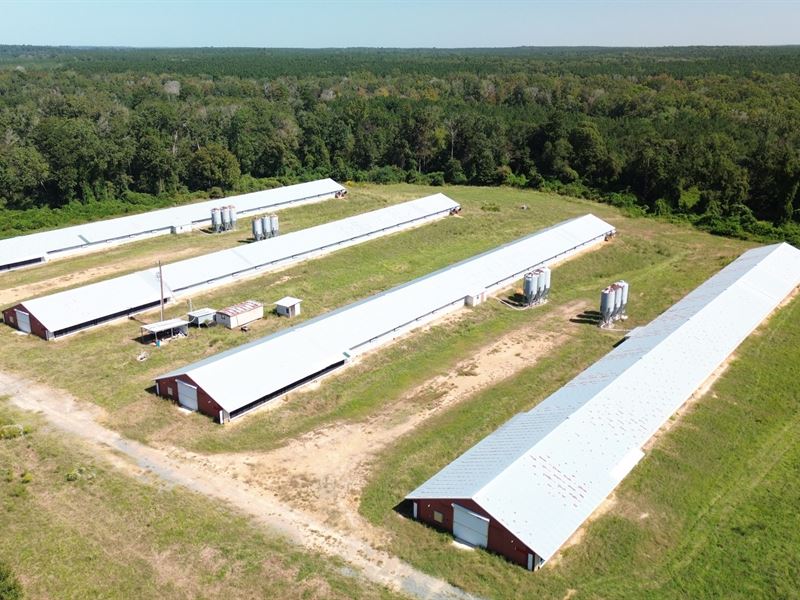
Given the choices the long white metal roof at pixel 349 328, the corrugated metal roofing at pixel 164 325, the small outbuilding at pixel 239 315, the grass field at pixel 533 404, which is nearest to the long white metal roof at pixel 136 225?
the grass field at pixel 533 404

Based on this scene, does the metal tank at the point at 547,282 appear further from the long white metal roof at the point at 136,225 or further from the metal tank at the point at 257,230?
the long white metal roof at the point at 136,225

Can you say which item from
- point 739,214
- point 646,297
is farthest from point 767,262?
point 739,214

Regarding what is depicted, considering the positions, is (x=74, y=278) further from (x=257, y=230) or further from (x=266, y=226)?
(x=266, y=226)

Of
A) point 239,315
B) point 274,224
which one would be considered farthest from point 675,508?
point 274,224

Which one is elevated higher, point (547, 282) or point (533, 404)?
point (547, 282)

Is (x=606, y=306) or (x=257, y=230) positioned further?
(x=257, y=230)

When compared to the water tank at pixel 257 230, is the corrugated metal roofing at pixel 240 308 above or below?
below
